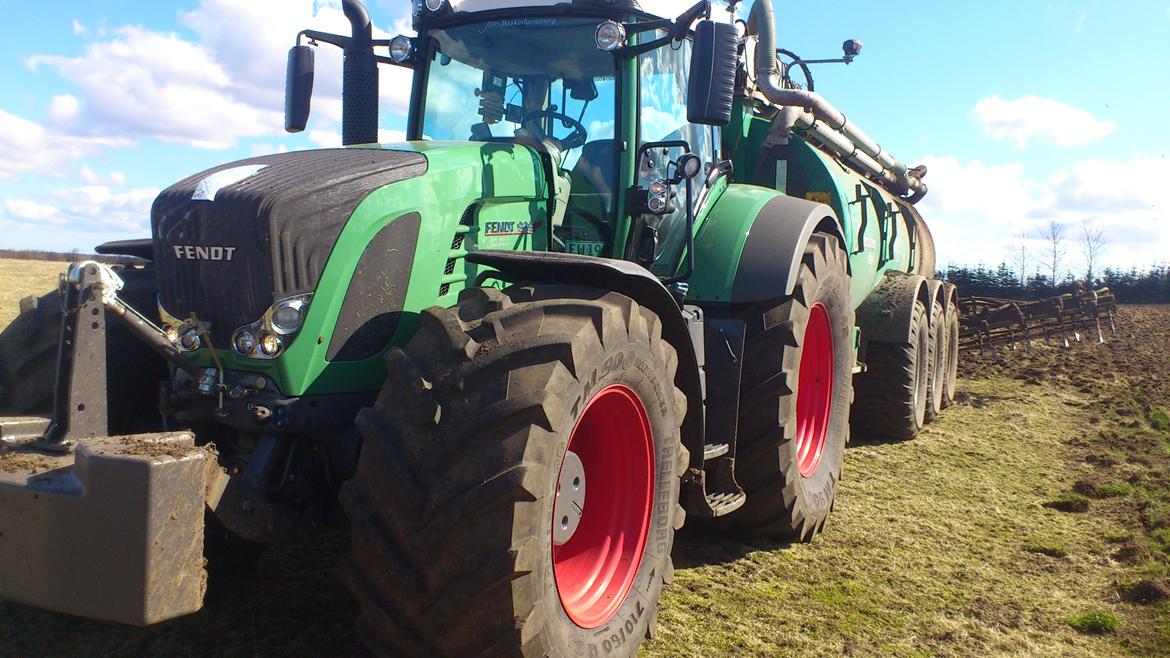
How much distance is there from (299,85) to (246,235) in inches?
75.5

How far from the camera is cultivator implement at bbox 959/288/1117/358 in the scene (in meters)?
12.4

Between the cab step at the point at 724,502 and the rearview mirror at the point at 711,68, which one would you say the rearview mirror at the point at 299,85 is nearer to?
the rearview mirror at the point at 711,68

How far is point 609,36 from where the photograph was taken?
429 cm

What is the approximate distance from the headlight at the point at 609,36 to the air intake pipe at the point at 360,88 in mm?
1392

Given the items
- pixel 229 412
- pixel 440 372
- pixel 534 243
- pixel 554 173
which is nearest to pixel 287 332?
pixel 229 412

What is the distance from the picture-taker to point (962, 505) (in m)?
6.15

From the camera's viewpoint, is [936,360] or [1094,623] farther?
[936,360]

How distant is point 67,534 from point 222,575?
1.53m

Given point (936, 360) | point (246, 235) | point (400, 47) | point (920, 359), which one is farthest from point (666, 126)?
point (936, 360)

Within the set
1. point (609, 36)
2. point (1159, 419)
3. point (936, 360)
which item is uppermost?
point (609, 36)

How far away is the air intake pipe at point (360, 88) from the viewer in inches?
194

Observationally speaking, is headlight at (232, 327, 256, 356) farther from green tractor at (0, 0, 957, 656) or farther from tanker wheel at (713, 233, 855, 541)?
tanker wheel at (713, 233, 855, 541)

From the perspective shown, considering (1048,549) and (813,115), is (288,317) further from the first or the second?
(813,115)

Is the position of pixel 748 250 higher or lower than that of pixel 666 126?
lower
